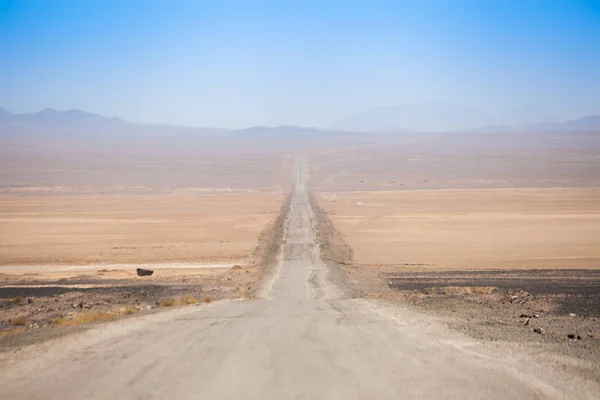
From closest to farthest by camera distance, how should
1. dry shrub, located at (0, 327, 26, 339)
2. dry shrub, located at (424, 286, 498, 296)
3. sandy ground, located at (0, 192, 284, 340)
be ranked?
dry shrub, located at (0, 327, 26, 339) < sandy ground, located at (0, 192, 284, 340) < dry shrub, located at (424, 286, 498, 296)

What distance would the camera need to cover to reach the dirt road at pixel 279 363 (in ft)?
30.2

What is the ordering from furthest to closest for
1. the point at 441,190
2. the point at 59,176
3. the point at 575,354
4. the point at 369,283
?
the point at 59,176 → the point at 441,190 → the point at 369,283 → the point at 575,354

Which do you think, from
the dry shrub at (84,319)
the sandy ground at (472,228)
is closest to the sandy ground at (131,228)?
the sandy ground at (472,228)

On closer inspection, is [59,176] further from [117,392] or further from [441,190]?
[117,392]

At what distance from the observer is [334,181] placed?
107 metres

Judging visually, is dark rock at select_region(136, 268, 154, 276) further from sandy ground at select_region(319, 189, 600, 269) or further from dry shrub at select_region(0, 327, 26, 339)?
dry shrub at select_region(0, 327, 26, 339)

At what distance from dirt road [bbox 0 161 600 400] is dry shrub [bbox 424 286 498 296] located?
23.9 feet

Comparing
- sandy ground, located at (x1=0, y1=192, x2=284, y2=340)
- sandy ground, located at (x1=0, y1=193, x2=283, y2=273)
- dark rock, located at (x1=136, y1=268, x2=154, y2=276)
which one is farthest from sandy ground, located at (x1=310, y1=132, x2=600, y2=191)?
dark rock, located at (x1=136, y1=268, x2=154, y2=276)

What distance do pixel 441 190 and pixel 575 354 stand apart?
8179cm

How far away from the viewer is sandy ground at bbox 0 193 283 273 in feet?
120

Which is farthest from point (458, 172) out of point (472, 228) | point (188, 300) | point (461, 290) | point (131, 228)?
point (188, 300)

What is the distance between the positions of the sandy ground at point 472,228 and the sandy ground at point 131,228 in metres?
8.78

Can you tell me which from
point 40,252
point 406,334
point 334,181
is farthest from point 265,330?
point 334,181

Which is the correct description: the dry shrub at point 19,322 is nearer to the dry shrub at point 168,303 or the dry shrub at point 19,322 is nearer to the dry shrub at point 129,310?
the dry shrub at point 129,310
